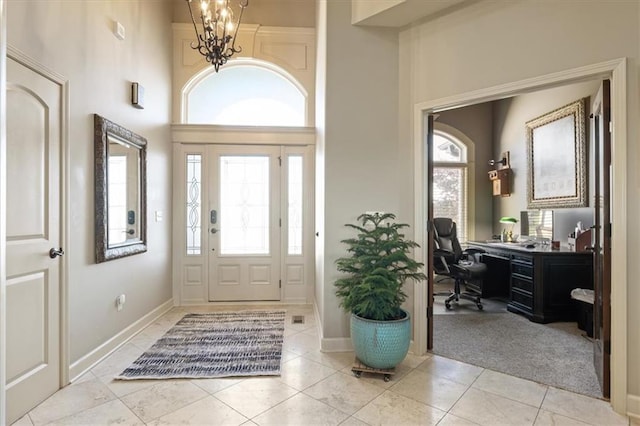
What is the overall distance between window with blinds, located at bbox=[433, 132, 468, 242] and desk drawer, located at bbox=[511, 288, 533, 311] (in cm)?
176

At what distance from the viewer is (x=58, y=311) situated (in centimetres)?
221

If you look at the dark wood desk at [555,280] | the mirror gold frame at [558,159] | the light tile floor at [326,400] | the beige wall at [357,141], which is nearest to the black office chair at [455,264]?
the dark wood desk at [555,280]

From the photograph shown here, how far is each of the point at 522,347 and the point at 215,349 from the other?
111 inches

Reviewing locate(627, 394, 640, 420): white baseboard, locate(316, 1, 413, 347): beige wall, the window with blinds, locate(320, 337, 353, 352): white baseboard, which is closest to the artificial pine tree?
locate(316, 1, 413, 347): beige wall

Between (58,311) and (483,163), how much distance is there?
19.9 ft

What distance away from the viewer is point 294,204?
4305mm

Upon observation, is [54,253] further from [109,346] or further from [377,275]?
[377,275]

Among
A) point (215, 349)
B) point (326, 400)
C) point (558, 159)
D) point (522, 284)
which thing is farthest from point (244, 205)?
point (558, 159)

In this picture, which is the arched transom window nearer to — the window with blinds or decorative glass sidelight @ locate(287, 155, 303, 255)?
decorative glass sidelight @ locate(287, 155, 303, 255)

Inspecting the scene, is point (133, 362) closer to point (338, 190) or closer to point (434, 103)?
point (338, 190)

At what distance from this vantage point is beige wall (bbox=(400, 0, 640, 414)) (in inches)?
77.2

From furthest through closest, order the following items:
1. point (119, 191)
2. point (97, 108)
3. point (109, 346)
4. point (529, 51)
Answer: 1. point (119, 191)
2. point (109, 346)
3. point (97, 108)
4. point (529, 51)

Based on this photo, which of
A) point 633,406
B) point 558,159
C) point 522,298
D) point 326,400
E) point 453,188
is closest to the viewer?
point 633,406

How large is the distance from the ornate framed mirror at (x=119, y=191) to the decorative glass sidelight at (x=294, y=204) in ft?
5.61
